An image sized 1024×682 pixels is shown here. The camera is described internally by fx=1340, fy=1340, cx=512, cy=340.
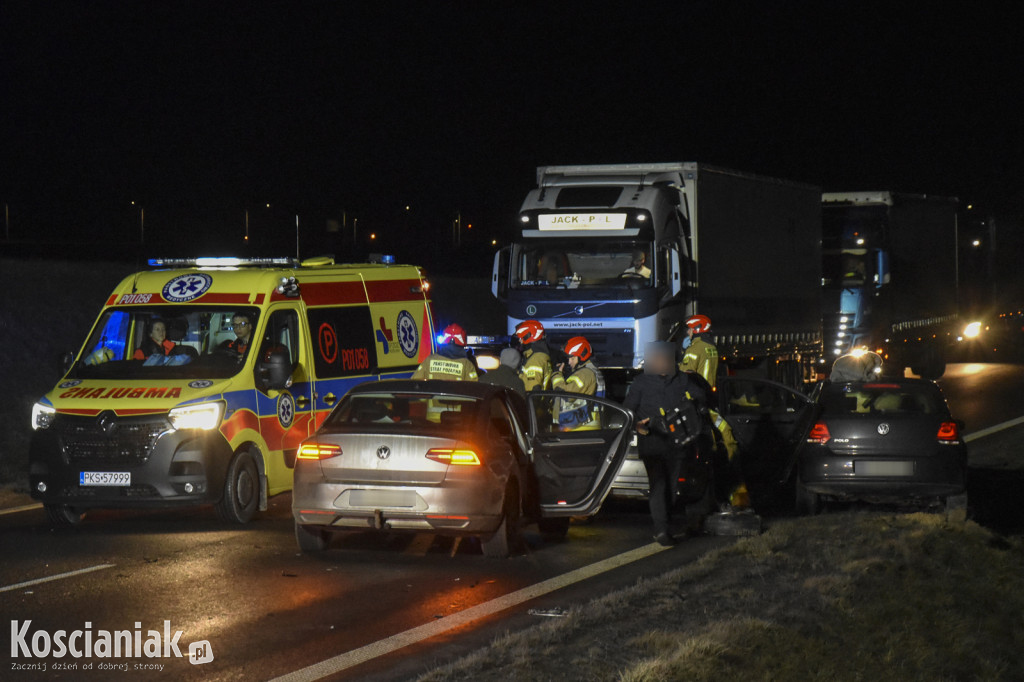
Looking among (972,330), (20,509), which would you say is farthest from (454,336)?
(972,330)

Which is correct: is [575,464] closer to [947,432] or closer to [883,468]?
[883,468]

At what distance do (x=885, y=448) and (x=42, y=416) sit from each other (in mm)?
7285

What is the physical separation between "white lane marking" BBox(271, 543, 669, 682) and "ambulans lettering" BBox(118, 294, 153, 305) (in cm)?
514

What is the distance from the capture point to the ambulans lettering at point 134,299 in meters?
12.4

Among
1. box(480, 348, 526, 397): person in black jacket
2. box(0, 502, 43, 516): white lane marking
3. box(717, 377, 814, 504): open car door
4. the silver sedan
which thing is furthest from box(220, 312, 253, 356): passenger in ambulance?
box(717, 377, 814, 504): open car door

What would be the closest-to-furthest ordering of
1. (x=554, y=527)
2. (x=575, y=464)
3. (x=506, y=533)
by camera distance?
(x=506, y=533), (x=575, y=464), (x=554, y=527)

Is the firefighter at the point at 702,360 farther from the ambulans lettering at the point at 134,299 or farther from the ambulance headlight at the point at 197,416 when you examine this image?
the ambulans lettering at the point at 134,299

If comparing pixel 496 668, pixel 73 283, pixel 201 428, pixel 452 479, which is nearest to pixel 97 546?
pixel 201 428

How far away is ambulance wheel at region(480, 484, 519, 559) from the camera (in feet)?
31.9

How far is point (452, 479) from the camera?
9383 millimetres

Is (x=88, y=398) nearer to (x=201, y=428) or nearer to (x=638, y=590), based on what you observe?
(x=201, y=428)

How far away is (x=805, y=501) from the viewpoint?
12125 mm

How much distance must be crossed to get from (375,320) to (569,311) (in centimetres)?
531

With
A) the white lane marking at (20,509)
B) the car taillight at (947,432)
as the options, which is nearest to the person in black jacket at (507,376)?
the car taillight at (947,432)
